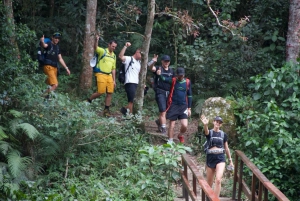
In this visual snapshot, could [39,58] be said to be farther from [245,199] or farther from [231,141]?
[245,199]

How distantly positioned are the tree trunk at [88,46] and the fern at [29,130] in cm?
496

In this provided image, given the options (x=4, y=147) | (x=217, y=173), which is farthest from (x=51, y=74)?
(x=217, y=173)

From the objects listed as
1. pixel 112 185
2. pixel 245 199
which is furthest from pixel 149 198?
pixel 245 199

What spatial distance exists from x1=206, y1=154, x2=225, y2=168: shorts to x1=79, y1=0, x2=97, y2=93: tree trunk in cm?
628

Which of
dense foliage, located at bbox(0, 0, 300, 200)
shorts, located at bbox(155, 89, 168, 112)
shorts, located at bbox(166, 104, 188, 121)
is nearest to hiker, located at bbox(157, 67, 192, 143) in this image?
shorts, located at bbox(166, 104, 188, 121)

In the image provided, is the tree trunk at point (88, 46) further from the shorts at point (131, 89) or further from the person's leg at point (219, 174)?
the person's leg at point (219, 174)

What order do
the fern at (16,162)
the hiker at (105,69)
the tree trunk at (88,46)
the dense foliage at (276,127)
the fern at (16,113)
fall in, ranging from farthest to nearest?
the tree trunk at (88,46), the hiker at (105,69), the dense foliage at (276,127), the fern at (16,113), the fern at (16,162)

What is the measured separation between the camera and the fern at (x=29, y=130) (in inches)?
347

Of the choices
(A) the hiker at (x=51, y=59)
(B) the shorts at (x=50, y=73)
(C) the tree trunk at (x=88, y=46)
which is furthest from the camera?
(C) the tree trunk at (x=88, y=46)

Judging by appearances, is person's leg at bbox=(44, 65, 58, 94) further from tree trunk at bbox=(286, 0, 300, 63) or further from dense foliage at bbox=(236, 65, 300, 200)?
tree trunk at bbox=(286, 0, 300, 63)

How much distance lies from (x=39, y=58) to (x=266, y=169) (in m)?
5.74

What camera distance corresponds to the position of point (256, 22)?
15523 mm

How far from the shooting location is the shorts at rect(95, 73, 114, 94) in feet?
38.7

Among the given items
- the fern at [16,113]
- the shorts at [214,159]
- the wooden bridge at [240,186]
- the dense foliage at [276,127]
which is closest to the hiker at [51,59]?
the fern at [16,113]
